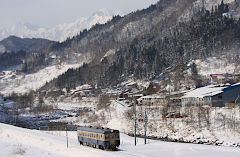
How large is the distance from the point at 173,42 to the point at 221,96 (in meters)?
101

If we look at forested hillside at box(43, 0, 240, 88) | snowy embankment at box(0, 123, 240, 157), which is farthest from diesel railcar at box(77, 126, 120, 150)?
forested hillside at box(43, 0, 240, 88)

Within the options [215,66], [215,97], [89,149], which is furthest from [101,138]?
[215,66]

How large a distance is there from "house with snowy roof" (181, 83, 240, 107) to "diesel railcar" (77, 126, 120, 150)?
3873 cm

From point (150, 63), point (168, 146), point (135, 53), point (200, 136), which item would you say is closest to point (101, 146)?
point (168, 146)

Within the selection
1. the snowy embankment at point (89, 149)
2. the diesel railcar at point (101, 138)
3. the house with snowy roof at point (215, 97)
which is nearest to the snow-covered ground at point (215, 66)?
the house with snowy roof at point (215, 97)

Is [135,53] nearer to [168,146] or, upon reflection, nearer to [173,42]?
[173,42]

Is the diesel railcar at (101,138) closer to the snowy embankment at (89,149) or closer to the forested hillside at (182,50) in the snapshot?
the snowy embankment at (89,149)

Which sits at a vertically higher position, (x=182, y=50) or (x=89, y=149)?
(x=182, y=50)

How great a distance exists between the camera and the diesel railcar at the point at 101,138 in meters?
41.8

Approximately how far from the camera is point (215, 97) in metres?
78.6

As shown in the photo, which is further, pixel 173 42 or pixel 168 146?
pixel 173 42

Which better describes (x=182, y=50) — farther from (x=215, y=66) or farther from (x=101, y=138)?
(x=101, y=138)

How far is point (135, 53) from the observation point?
646ft

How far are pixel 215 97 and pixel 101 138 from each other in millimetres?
43453
